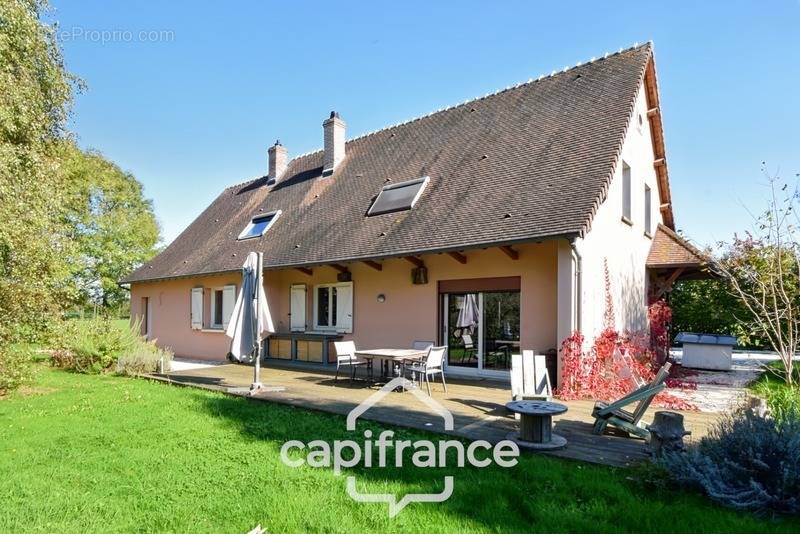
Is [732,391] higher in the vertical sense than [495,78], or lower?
lower

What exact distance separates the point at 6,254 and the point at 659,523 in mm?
10103

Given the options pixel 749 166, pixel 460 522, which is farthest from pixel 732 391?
pixel 460 522

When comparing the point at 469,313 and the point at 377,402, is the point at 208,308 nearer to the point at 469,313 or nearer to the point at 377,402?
the point at 469,313

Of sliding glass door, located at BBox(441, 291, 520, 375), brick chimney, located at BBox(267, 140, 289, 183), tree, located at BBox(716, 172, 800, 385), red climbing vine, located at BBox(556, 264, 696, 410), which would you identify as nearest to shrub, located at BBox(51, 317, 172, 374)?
sliding glass door, located at BBox(441, 291, 520, 375)

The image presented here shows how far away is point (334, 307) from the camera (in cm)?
1295

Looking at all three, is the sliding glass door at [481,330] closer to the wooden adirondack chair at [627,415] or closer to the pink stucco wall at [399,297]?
the pink stucco wall at [399,297]

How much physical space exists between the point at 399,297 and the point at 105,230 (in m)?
26.1

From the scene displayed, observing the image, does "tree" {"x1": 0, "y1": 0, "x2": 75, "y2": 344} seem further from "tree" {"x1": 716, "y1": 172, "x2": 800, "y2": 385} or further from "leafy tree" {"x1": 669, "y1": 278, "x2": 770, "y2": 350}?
"leafy tree" {"x1": 669, "y1": 278, "x2": 770, "y2": 350}

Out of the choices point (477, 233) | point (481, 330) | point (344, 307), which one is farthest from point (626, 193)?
point (344, 307)

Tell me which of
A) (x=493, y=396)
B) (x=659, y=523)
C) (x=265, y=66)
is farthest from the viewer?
(x=265, y=66)

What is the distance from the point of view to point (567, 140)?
10359mm

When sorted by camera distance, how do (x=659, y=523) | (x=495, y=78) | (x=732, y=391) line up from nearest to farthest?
(x=659, y=523)
(x=732, y=391)
(x=495, y=78)

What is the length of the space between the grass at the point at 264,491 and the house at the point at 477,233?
4650 mm

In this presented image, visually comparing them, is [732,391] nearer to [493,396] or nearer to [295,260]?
[493,396]
